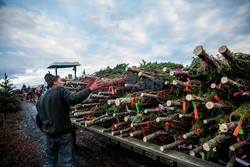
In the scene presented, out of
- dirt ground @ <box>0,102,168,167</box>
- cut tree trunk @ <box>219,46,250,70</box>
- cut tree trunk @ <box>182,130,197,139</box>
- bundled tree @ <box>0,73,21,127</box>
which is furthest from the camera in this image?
bundled tree @ <box>0,73,21,127</box>

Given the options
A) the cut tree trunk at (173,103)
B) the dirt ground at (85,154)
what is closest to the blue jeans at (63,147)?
the dirt ground at (85,154)

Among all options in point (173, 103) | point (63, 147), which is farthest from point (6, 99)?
point (173, 103)

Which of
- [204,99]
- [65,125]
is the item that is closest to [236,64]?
[204,99]

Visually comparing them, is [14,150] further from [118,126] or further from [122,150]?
[118,126]

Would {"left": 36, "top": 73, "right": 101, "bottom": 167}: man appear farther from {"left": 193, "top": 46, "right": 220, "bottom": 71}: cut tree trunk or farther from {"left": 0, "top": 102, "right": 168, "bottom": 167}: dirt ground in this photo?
{"left": 193, "top": 46, "right": 220, "bottom": 71}: cut tree trunk

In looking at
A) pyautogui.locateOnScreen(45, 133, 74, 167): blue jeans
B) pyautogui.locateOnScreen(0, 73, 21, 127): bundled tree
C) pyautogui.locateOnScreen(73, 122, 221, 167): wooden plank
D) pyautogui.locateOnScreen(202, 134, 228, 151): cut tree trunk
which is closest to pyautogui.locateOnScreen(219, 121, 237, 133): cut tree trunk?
pyautogui.locateOnScreen(202, 134, 228, 151): cut tree trunk

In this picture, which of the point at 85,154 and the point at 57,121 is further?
the point at 85,154

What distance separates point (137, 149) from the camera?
134 inches

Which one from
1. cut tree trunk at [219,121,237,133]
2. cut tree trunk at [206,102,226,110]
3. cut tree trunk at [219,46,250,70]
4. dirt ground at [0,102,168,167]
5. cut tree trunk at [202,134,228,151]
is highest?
cut tree trunk at [219,46,250,70]

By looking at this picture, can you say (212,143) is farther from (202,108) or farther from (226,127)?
(202,108)

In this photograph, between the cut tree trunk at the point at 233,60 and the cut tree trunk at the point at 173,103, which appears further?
the cut tree trunk at the point at 173,103

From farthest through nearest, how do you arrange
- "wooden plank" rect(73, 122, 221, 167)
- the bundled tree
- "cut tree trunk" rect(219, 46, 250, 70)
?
1. the bundled tree
2. "wooden plank" rect(73, 122, 221, 167)
3. "cut tree trunk" rect(219, 46, 250, 70)

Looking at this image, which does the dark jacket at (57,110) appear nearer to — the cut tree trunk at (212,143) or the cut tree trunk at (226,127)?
the cut tree trunk at (212,143)

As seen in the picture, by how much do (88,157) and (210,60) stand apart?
463cm
